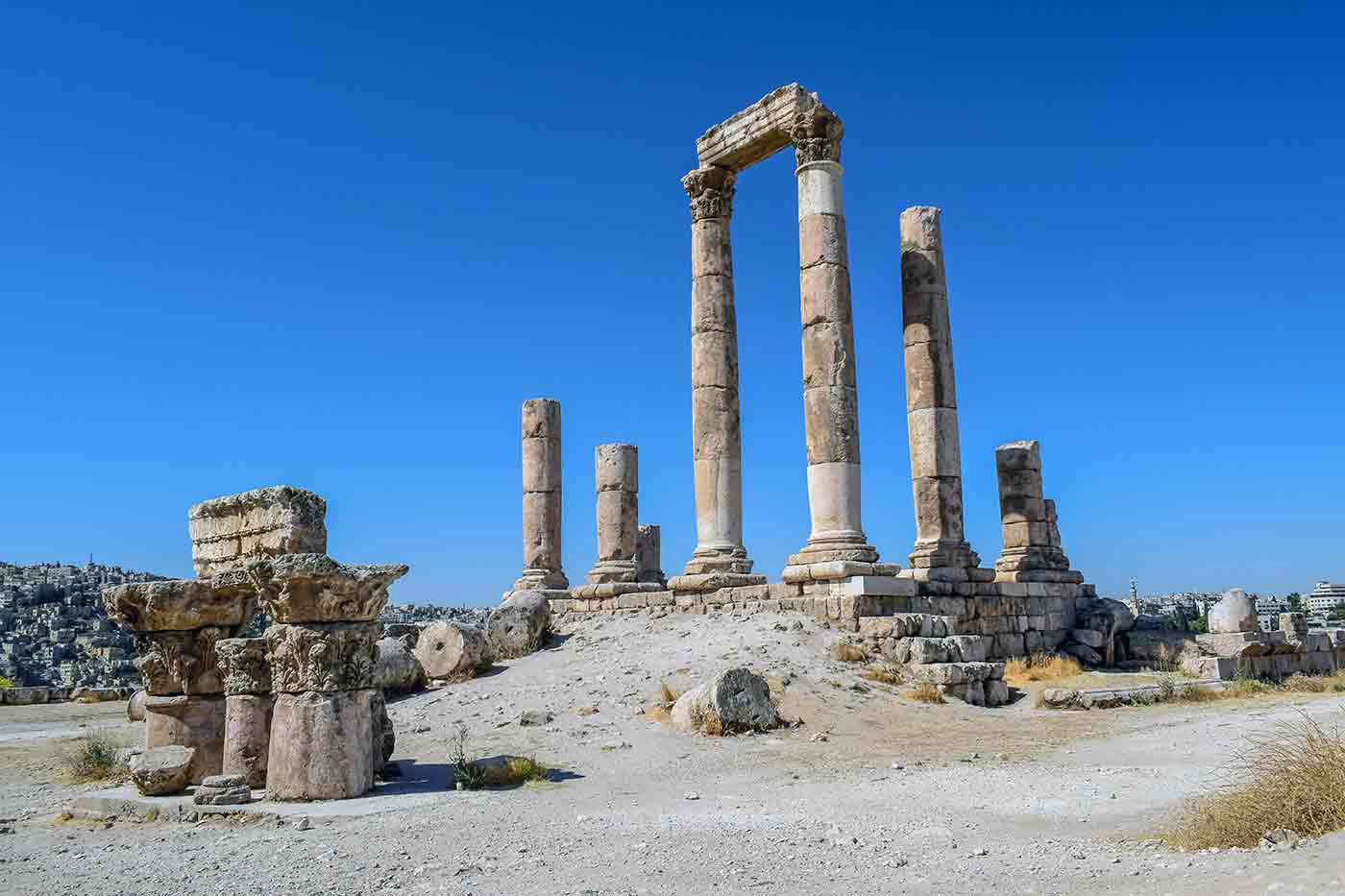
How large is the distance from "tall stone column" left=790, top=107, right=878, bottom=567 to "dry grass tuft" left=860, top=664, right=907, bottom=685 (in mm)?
2945

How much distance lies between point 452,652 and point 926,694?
7.30 metres

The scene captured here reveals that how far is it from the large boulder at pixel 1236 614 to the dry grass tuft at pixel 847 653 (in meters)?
7.85

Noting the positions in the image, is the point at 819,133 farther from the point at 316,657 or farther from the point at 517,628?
the point at 316,657

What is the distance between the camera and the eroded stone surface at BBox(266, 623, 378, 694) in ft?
29.9

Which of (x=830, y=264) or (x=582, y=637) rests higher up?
(x=830, y=264)

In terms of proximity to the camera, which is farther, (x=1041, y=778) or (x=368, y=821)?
(x=1041, y=778)

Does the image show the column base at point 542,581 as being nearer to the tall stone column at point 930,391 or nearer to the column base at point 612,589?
the column base at point 612,589

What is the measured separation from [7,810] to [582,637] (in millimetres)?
10793

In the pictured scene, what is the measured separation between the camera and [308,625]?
9.26 m

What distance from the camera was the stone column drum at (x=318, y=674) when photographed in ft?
29.7

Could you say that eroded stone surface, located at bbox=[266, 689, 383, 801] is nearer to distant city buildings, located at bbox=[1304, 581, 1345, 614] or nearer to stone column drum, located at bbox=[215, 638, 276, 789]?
stone column drum, located at bbox=[215, 638, 276, 789]

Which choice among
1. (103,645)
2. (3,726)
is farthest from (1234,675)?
(103,645)

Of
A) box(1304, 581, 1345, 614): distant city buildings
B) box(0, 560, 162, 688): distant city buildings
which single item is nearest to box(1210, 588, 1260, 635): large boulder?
box(0, 560, 162, 688): distant city buildings

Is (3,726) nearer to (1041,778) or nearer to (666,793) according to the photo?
(666,793)
